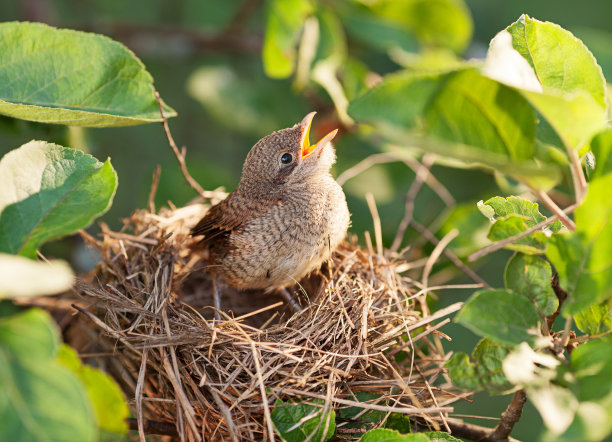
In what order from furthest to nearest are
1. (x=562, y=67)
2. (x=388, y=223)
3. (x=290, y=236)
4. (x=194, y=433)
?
(x=388, y=223), (x=290, y=236), (x=194, y=433), (x=562, y=67)

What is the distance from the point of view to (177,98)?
3.79 m

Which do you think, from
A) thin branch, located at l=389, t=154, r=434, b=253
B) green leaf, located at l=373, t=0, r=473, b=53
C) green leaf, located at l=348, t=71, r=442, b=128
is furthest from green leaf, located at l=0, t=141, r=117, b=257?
green leaf, located at l=373, t=0, r=473, b=53

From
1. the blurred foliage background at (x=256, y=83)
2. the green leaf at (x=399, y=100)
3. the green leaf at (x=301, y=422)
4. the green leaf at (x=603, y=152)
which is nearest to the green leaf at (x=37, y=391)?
the green leaf at (x=301, y=422)

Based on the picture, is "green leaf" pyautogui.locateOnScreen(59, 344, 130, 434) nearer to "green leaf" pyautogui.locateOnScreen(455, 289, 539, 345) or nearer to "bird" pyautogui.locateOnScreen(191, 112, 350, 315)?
"green leaf" pyautogui.locateOnScreen(455, 289, 539, 345)

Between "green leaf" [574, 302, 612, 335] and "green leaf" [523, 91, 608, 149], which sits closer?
"green leaf" [523, 91, 608, 149]

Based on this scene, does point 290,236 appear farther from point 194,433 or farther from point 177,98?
point 177,98

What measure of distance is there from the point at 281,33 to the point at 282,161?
2.17ft

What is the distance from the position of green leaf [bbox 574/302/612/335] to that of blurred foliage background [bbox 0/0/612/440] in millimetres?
1032

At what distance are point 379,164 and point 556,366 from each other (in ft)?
6.66

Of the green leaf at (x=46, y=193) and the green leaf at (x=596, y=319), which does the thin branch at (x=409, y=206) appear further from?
the green leaf at (x=46, y=193)

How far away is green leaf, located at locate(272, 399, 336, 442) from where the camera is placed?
1.37 m

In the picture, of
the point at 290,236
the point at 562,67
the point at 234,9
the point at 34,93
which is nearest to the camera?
the point at 562,67

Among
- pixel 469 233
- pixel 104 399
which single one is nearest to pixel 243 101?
pixel 469 233

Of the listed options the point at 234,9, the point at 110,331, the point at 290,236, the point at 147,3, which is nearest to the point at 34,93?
the point at 110,331
